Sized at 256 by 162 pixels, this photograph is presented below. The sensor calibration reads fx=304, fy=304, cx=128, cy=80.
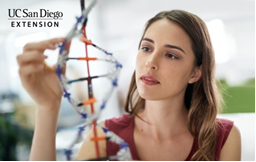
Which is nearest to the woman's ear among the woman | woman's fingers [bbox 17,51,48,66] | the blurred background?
the woman

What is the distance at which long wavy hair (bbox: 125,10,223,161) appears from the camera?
0.63m

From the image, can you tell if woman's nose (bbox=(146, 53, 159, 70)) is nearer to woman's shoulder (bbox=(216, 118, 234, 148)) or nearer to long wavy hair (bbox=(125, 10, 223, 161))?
long wavy hair (bbox=(125, 10, 223, 161))

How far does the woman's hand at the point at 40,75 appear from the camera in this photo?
49 centimetres

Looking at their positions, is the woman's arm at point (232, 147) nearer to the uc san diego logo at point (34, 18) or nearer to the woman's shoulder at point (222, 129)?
the woman's shoulder at point (222, 129)

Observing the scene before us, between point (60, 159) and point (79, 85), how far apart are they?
0.49 feet

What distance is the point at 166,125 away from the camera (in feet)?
2.34

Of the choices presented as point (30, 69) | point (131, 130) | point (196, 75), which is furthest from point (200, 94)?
point (30, 69)

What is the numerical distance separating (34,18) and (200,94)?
420mm

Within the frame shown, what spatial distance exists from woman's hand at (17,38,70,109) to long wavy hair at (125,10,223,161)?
0.22 m

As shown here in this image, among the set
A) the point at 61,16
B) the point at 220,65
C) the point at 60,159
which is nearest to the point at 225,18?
the point at 220,65

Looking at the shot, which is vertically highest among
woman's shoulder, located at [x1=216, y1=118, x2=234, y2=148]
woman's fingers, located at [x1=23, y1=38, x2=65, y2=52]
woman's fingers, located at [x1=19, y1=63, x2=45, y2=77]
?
woman's fingers, located at [x1=23, y1=38, x2=65, y2=52]

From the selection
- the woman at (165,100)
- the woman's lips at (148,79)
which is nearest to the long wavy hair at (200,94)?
the woman at (165,100)

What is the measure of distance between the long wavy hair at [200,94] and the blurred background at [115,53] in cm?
7

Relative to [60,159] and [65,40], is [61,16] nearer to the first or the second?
[65,40]
